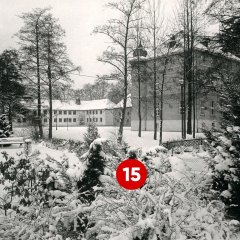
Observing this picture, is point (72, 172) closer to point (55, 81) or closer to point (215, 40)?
point (215, 40)

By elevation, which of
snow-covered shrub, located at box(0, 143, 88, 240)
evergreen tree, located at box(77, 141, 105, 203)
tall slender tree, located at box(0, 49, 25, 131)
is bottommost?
snow-covered shrub, located at box(0, 143, 88, 240)

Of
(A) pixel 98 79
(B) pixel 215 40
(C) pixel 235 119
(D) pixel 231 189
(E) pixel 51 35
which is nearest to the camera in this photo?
(D) pixel 231 189

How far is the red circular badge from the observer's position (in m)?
3.31

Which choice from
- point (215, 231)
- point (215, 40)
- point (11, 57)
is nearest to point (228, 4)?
point (215, 40)

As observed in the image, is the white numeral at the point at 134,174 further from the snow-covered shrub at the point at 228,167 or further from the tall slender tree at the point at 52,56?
the tall slender tree at the point at 52,56

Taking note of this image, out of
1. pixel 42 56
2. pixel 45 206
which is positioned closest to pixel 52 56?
pixel 42 56

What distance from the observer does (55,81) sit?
2802 centimetres

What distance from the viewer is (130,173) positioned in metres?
3.32

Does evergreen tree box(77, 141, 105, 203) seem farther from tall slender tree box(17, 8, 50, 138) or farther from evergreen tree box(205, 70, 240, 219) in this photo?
tall slender tree box(17, 8, 50, 138)

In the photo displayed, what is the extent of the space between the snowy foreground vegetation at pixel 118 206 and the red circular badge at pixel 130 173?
12cm

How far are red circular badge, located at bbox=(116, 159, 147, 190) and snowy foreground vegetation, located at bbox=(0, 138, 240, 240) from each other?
123 millimetres

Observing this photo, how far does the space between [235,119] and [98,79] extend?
18.5m

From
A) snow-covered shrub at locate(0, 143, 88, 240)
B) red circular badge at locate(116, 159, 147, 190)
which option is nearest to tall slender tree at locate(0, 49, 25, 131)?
snow-covered shrub at locate(0, 143, 88, 240)

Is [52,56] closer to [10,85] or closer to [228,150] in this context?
[10,85]
